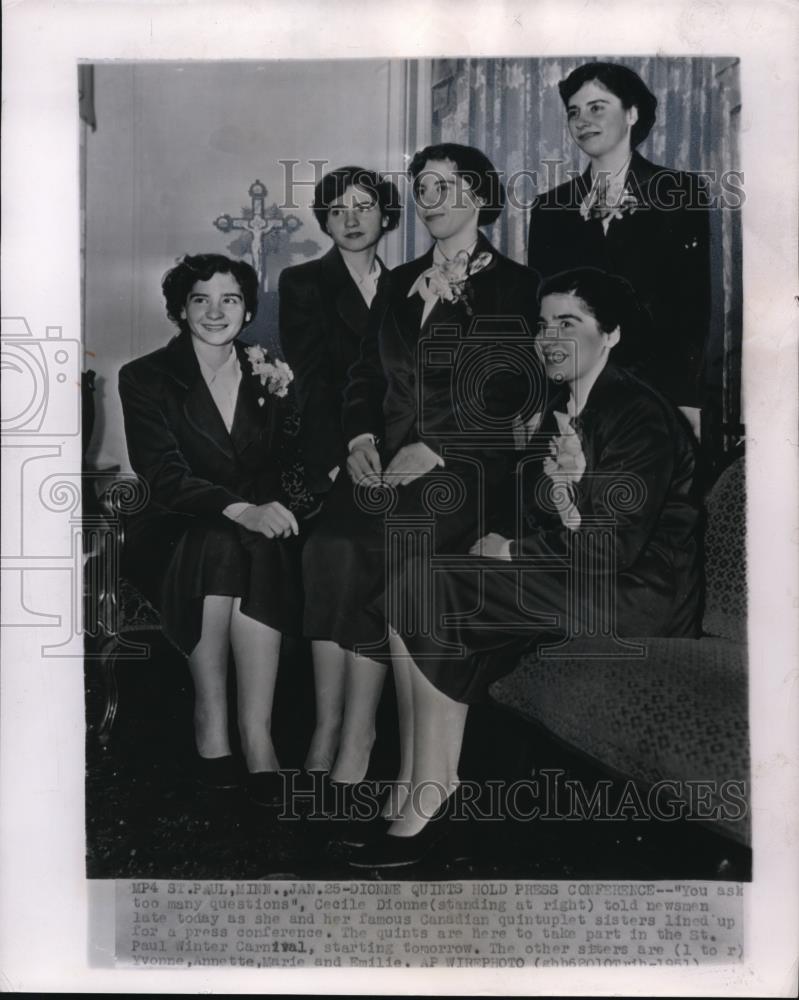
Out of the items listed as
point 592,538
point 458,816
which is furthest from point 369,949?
point 592,538

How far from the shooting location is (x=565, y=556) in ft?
5.78

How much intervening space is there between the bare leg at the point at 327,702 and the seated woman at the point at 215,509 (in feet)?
0.29

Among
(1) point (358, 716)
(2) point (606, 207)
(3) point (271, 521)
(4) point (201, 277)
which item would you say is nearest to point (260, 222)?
(4) point (201, 277)

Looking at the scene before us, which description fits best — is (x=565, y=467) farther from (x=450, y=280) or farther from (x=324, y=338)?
(x=324, y=338)

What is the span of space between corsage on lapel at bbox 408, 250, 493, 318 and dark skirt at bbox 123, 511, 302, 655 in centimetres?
60

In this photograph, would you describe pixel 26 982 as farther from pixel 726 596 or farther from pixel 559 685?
pixel 726 596

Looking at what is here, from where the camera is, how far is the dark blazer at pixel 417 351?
178cm

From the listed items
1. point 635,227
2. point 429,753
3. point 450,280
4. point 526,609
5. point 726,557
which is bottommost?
point 429,753

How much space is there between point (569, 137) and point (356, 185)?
47 cm

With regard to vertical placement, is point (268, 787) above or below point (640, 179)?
below

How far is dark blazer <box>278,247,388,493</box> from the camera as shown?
1.79 m

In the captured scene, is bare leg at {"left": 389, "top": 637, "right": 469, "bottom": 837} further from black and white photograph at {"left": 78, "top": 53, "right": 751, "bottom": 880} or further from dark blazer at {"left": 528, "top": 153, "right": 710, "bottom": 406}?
dark blazer at {"left": 528, "top": 153, "right": 710, "bottom": 406}

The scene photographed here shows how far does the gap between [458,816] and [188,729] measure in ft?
2.01

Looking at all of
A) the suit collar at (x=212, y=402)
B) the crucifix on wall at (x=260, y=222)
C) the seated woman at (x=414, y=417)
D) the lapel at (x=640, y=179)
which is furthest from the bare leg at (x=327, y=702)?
the lapel at (x=640, y=179)
